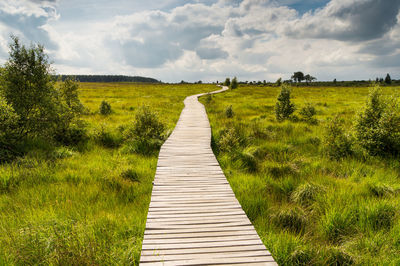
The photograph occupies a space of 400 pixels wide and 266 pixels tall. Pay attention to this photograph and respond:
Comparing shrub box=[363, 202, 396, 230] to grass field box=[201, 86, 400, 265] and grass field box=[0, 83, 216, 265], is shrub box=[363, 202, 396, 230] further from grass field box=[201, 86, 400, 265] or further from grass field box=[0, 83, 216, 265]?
grass field box=[0, 83, 216, 265]

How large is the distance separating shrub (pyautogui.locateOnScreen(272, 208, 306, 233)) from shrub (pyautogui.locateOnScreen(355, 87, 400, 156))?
457 centimetres

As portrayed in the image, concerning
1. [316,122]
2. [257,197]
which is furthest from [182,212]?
[316,122]

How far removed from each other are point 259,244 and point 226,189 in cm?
168

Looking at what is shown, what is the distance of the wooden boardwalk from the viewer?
9.21 feet

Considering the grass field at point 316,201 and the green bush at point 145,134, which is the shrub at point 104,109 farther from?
the grass field at point 316,201

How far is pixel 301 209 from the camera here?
447cm

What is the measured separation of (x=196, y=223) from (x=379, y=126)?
6825 millimetres

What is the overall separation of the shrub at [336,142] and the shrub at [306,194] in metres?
3.06

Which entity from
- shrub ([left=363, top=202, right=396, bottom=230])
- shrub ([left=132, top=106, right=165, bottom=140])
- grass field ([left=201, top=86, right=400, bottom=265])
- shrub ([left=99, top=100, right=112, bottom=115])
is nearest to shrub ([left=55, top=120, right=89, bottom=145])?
shrub ([left=132, top=106, right=165, bottom=140])

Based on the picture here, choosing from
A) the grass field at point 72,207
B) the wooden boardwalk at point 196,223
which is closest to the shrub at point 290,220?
the wooden boardwalk at point 196,223

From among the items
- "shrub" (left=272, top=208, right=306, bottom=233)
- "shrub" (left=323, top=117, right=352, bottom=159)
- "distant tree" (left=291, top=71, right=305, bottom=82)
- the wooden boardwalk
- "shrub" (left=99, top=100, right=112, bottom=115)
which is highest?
"distant tree" (left=291, top=71, right=305, bottom=82)

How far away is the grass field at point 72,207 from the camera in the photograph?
3.06 metres

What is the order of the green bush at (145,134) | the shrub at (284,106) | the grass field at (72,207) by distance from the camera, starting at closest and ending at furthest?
1. the grass field at (72,207)
2. the green bush at (145,134)
3. the shrub at (284,106)

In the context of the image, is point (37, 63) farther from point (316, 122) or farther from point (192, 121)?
point (316, 122)
